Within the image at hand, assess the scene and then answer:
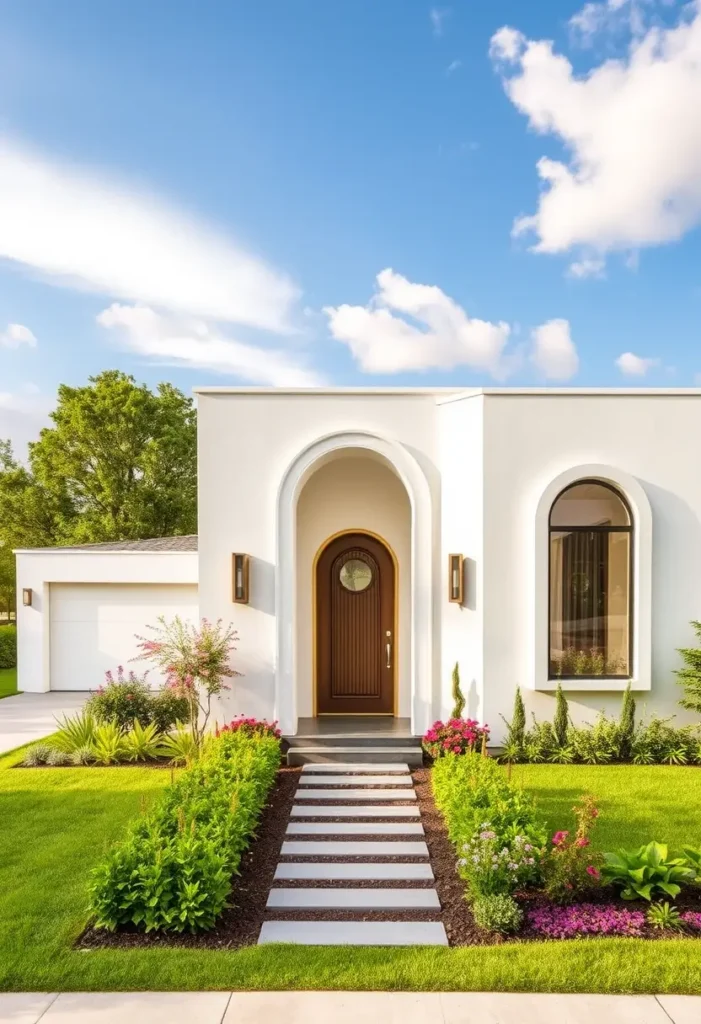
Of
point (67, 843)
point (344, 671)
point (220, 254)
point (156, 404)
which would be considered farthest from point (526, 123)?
point (156, 404)

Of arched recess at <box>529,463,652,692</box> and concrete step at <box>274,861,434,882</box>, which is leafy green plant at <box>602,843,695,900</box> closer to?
concrete step at <box>274,861,434,882</box>

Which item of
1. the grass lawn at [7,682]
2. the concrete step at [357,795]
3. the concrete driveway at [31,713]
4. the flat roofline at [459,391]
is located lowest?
the grass lawn at [7,682]

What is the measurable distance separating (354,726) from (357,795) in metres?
2.00

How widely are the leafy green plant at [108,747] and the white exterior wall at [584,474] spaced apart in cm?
493

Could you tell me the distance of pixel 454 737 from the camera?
8.31m

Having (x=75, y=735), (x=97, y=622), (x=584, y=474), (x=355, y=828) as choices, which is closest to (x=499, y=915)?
(x=355, y=828)

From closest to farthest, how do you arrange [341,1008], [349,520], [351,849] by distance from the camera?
1. [341,1008]
2. [351,849]
3. [349,520]

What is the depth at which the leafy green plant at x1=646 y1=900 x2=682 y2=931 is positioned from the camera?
15.0 ft

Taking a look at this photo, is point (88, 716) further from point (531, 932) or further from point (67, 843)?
point (531, 932)

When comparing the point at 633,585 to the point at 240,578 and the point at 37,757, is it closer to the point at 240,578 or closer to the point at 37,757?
the point at 240,578

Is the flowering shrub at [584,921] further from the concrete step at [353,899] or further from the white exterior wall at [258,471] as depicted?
the white exterior wall at [258,471]

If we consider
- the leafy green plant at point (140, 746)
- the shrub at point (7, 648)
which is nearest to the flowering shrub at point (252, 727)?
the leafy green plant at point (140, 746)

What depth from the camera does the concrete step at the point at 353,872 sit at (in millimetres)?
5555

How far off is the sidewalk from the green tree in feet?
17.2
